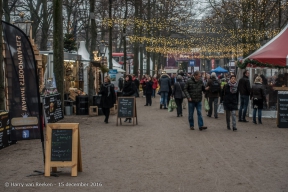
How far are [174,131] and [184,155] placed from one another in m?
5.07

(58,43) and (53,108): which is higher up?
(58,43)

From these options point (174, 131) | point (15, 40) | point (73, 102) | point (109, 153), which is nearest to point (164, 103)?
point (73, 102)

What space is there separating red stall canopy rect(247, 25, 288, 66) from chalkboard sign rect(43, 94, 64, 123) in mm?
7828

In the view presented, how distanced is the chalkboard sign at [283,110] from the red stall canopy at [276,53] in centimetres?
325

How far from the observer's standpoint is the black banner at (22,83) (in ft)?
31.9

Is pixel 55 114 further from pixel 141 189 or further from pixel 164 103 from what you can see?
pixel 141 189

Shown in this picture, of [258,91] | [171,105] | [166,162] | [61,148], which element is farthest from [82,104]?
[61,148]

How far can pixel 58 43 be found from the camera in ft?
72.3

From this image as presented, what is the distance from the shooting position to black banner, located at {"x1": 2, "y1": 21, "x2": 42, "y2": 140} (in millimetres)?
9719

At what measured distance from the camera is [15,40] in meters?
9.77

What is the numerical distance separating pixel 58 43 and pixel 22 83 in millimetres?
12431

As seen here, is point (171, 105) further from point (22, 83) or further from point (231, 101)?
point (22, 83)

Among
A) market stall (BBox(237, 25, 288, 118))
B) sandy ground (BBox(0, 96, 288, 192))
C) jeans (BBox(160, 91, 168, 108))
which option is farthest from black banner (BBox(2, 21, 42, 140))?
jeans (BBox(160, 91, 168, 108))

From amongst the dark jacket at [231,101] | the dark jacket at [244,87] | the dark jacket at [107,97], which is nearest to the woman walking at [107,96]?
the dark jacket at [107,97]
